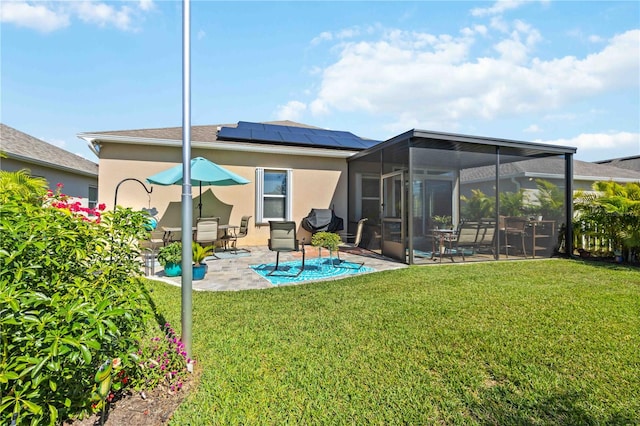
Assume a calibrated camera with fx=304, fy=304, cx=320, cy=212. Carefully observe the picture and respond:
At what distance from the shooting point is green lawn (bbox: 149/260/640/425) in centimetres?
219

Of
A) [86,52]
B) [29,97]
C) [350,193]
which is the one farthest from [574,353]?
[29,97]

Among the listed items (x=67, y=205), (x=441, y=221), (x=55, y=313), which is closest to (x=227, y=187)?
Result: (x=67, y=205)

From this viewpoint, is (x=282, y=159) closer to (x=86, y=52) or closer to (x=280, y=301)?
(x=86, y=52)

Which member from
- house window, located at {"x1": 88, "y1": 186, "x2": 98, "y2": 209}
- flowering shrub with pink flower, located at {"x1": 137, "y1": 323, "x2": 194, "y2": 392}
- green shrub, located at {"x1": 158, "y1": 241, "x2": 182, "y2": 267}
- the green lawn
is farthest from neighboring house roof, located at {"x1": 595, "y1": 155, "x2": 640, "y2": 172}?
house window, located at {"x1": 88, "y1": 186, "x2": 98, "y2": 209}

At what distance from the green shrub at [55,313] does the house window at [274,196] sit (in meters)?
8.02

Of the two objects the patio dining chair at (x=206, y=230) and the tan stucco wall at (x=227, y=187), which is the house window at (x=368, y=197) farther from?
the patio dining chair at (x=206, y=230)

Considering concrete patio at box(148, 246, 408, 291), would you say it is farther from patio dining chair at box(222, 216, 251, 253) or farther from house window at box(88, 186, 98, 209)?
house window at box(88, 186, 98, 209)

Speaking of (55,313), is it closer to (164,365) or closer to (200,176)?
(164,365)

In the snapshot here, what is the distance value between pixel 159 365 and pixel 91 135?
334 inches

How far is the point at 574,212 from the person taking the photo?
976 cm

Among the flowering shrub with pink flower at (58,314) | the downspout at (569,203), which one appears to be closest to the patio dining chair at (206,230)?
the flowering shrub with pink flower at (58,314)

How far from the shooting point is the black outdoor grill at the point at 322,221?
10.2 metres

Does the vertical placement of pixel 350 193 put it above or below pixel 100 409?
above

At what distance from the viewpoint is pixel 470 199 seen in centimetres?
873
